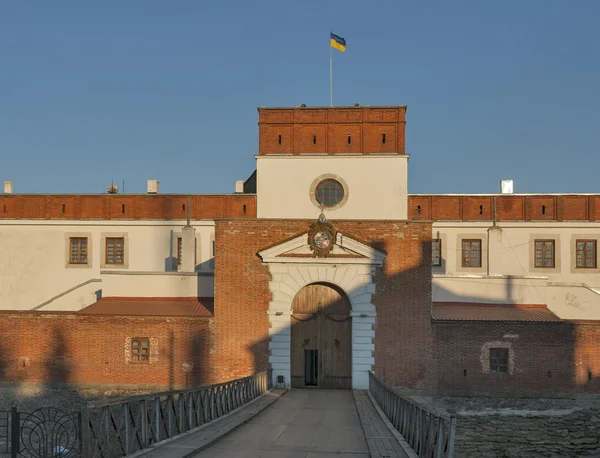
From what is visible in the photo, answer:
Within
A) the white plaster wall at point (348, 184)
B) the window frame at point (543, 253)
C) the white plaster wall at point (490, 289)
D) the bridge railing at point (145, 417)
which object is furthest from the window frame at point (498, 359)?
the window frame at point (543, 253)

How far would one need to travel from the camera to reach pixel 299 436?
1352cm

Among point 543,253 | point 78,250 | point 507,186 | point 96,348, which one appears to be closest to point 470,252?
point 543,253

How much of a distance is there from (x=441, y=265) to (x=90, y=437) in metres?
27.1

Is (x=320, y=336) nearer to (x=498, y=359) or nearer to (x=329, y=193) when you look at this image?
(x=498, y=359)

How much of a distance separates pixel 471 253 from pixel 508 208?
2.86m

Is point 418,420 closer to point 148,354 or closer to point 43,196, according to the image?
point 148,354

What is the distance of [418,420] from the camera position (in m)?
11.4

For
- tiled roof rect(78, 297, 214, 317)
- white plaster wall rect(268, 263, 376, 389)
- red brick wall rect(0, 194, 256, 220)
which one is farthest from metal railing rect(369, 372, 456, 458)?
red brick wall rect(0, 194, 256, 220)

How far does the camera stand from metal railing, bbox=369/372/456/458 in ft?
32.6

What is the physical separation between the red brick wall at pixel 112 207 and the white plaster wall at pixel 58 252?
48 cm

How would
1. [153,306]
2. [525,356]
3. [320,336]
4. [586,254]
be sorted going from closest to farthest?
[525,356] → [320,336] → [153,306] → [586,254]

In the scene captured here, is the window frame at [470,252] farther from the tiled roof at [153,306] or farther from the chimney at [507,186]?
the tiled roof at [153,306]

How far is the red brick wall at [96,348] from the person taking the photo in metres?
23.7

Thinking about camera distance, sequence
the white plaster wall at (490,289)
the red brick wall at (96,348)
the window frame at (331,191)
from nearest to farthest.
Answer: the red brick wall at (96,348) → the white plaster wall at (490,289) → the window frame at (331,191)
